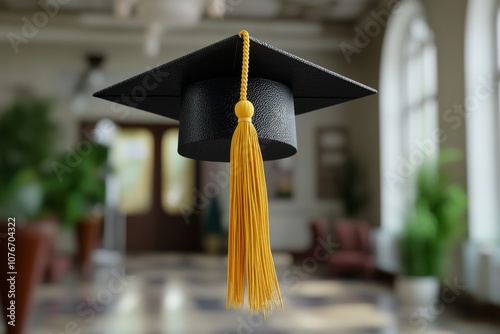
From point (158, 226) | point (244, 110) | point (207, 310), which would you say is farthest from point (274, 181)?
point (244, 110)

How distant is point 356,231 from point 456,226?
11.5 feet

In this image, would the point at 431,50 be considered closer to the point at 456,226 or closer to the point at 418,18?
the point at 418,18

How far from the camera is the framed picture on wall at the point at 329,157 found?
12539mm

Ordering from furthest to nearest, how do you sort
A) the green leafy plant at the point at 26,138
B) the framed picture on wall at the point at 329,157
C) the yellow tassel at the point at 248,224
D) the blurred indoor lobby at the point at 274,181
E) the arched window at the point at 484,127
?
the framed picture on wall at the point at 329,157 < the green leafy plant at the point at 26,138 < the arched window at the point at 484,127 < the blurred indoor lobby at the point at 274,181 < the yellow tassel at the point at 248,224

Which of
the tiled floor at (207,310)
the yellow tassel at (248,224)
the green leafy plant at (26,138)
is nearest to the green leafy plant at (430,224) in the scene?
the tiled floor at (207,310)

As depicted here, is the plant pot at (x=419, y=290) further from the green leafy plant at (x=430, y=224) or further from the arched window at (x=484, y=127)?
the arched window at (x=484, y=127)

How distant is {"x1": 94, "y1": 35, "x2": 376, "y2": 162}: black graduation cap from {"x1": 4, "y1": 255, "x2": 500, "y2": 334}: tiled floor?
3.93 meters

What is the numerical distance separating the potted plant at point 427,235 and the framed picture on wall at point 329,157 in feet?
18.6

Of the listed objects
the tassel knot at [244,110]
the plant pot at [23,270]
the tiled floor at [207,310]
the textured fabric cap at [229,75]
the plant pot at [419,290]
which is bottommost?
the tiled floor at [207,310]

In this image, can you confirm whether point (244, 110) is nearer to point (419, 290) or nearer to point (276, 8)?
point (419, 290)

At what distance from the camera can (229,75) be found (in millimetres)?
1281

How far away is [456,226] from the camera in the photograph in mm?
6820

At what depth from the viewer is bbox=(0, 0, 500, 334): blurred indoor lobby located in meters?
6.03

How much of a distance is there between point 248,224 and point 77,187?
30.0 ft
